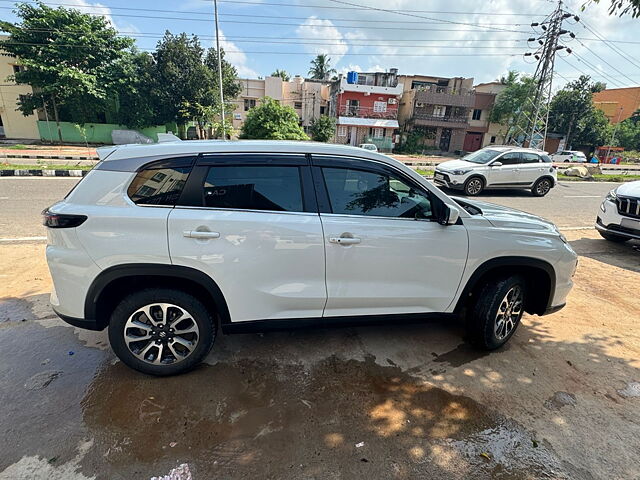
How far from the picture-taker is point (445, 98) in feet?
126

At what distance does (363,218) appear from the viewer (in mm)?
2553

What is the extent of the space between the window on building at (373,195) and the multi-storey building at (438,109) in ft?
131

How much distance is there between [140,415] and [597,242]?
314 inches

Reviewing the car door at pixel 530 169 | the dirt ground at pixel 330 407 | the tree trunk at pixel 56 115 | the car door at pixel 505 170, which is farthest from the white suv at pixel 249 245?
the tree trunk at pixel 56 115

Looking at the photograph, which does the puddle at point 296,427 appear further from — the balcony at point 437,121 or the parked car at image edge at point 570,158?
the balcony at point 437,121

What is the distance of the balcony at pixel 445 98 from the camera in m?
38.2

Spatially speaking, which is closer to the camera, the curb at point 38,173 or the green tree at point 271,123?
the curb at point 38,173

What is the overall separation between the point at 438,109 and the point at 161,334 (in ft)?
142

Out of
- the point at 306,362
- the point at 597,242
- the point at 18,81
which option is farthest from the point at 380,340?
the point at 18,81

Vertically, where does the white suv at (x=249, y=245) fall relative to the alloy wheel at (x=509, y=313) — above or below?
above

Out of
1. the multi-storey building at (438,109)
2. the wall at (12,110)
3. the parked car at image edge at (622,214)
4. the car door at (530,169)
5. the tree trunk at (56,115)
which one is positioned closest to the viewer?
the parked car at image edge at (622,214)

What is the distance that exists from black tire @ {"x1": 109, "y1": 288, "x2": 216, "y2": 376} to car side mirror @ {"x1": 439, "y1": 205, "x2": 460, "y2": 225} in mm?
1895

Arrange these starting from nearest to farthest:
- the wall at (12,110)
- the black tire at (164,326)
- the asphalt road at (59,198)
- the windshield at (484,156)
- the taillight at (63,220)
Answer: the taillight at (63,220)
the black tire at (164,326)
the asphalt road at (59,198)
the windshield at (484,156)
the wall at (12,110)

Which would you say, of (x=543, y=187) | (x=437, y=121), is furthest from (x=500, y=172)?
(x=437, y=121)
